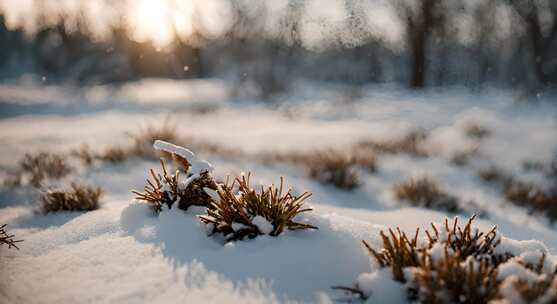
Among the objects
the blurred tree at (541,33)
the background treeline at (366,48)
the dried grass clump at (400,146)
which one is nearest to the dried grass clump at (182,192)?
the background treeline at (366,48)

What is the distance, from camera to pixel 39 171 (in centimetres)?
462

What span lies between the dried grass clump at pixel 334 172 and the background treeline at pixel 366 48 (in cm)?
273

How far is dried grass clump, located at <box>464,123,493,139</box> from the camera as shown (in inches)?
339

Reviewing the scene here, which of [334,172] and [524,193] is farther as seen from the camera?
[334,172]

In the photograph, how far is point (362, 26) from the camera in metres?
7.81

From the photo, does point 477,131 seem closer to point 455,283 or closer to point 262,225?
point 262,225

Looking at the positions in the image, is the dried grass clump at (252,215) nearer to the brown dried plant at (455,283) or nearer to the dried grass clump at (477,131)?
the brown dried plant at (455,283)

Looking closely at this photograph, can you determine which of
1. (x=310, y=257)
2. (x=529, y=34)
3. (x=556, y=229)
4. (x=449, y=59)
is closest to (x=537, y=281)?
(x=310, y=257)

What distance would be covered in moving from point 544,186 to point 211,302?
5.68m

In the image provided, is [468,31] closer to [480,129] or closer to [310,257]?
[480,129]

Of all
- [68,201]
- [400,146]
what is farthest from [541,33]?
[68,201]

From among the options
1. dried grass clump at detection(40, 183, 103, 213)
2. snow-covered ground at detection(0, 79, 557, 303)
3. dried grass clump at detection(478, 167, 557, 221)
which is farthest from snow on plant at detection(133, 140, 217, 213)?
dried grass clump at detection(478, 167, 557, 221)

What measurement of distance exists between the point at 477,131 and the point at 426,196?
5.70m

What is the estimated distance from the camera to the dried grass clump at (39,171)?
4.46 m
